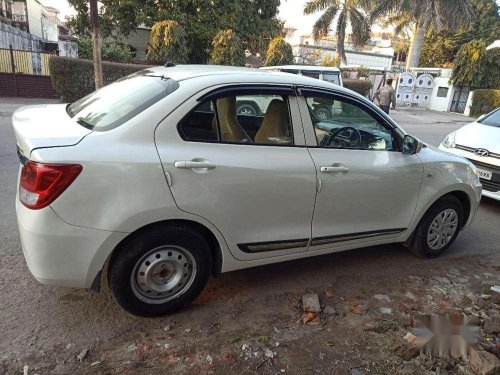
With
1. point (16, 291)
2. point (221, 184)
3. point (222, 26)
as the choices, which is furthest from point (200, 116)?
point (222, 26)

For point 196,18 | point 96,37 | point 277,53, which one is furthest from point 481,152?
point 196,18

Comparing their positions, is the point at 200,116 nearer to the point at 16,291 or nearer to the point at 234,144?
the point at 234,144

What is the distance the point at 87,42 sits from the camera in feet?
72.1

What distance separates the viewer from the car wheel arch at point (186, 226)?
8.35 feet

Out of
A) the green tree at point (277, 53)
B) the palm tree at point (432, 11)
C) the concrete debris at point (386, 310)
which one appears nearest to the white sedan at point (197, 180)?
the concrete debris at point (386, 310)

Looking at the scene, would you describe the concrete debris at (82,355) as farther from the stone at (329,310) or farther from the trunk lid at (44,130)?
the stone at (329,310)

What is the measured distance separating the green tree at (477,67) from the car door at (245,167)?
29828 millimetres

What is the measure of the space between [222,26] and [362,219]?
20279mm

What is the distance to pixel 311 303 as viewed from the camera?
312cm

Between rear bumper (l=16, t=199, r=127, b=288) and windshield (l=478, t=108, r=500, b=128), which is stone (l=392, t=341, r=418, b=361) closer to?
rear bumper (l=16, t=199, r=127, b=288)

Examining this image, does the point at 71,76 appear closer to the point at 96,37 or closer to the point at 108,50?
the point at 96,37

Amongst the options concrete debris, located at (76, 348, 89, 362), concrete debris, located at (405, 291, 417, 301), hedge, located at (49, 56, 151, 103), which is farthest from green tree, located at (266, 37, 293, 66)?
concrete debris, located at (76, 348, 89, 362)

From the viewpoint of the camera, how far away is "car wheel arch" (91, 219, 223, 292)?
2.54 m

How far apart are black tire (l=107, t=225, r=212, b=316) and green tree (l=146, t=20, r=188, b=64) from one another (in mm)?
17320
